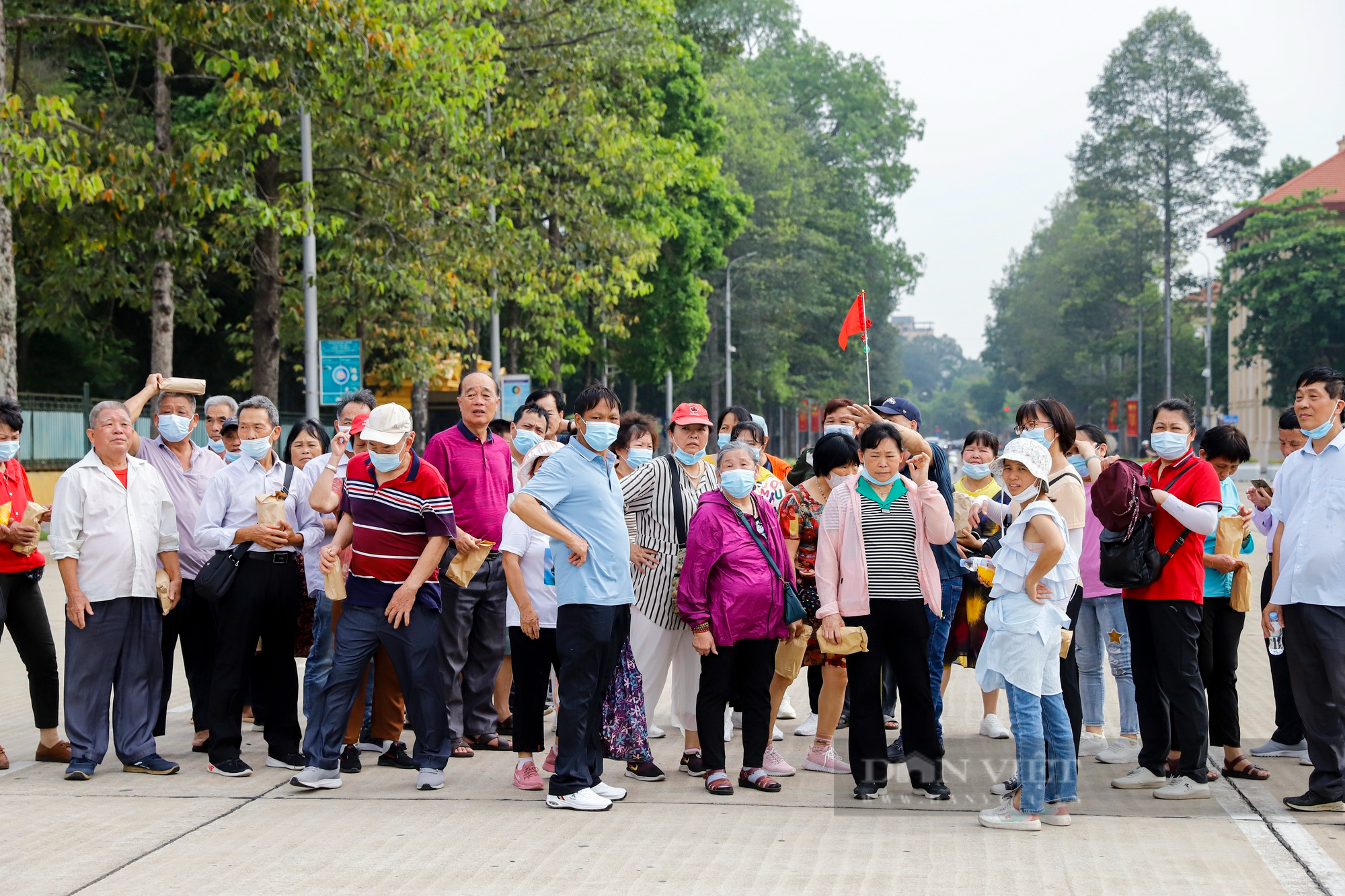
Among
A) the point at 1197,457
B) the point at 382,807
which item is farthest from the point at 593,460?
the point at 1197,457

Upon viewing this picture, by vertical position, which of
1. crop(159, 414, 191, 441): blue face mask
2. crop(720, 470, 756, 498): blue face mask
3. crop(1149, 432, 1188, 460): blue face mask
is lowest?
crop(720, 470, 756, 498): blue face mask

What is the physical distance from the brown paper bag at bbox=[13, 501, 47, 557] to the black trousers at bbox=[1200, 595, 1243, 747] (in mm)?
5875

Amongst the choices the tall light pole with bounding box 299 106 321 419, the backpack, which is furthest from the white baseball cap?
the tall light pole with bounding box 299 106 321 419

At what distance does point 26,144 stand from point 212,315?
12.4m

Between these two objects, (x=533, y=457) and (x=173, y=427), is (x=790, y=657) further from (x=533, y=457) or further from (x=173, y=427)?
(x=173, y=427)

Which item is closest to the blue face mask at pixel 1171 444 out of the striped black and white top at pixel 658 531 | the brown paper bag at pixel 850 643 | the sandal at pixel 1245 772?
the sandal at pixel 1245 772

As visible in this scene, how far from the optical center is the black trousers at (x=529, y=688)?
21.9 ft

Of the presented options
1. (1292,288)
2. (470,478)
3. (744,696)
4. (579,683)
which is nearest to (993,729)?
(744,696)

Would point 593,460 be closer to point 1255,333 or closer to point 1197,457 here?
point 1197,457

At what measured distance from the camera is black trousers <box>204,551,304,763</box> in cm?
693

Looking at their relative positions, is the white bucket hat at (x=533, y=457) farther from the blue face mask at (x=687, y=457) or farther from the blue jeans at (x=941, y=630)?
the blue jeans at (x=941, y=630)

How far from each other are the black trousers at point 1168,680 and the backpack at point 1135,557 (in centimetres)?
17

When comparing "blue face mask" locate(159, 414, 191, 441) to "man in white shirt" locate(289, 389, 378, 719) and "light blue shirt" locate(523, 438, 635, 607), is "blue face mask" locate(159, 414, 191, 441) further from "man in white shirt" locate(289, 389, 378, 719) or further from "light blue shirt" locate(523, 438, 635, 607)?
"light blue shirt" locate(523, 438, 635, 607)

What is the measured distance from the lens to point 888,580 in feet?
20.8
